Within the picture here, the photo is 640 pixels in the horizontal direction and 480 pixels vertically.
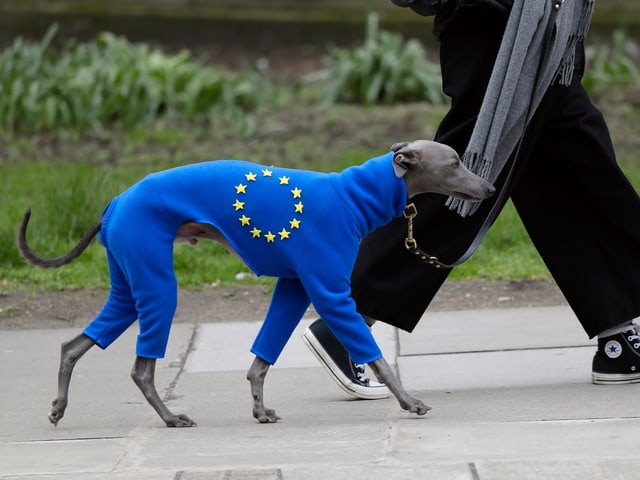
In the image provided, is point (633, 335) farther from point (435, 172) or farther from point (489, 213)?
point (435, 172)

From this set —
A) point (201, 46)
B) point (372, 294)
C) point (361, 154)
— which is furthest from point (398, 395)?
point (201, 46)

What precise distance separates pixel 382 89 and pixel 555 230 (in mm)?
6316

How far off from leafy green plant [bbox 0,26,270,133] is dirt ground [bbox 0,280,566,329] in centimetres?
386

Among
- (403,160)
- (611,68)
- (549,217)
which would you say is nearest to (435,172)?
(403,160)

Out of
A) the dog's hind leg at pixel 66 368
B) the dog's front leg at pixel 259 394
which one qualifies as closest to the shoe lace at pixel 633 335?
the dog's front leg at pixel 259 394

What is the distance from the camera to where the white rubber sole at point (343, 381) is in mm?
5086

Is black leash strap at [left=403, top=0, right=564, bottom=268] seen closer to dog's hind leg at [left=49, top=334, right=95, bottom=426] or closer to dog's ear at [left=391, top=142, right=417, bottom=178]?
dog's ear at [left=391, top=142, right=417, bottom=178]

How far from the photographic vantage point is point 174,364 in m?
5.90

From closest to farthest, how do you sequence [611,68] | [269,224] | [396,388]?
[269,224] < [396,388] < [611,68]

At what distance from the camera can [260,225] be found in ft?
15.0

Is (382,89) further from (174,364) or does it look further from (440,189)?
(440,189)

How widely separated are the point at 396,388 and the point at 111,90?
6926 mm

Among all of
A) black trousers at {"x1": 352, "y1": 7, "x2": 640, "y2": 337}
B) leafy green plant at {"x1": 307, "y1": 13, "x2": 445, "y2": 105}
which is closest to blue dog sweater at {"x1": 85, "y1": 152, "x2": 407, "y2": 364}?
black trousers at {"x1": 352, "y1": 7, "x2": 640, "y2": 337}

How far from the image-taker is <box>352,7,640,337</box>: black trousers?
16.7 ft
